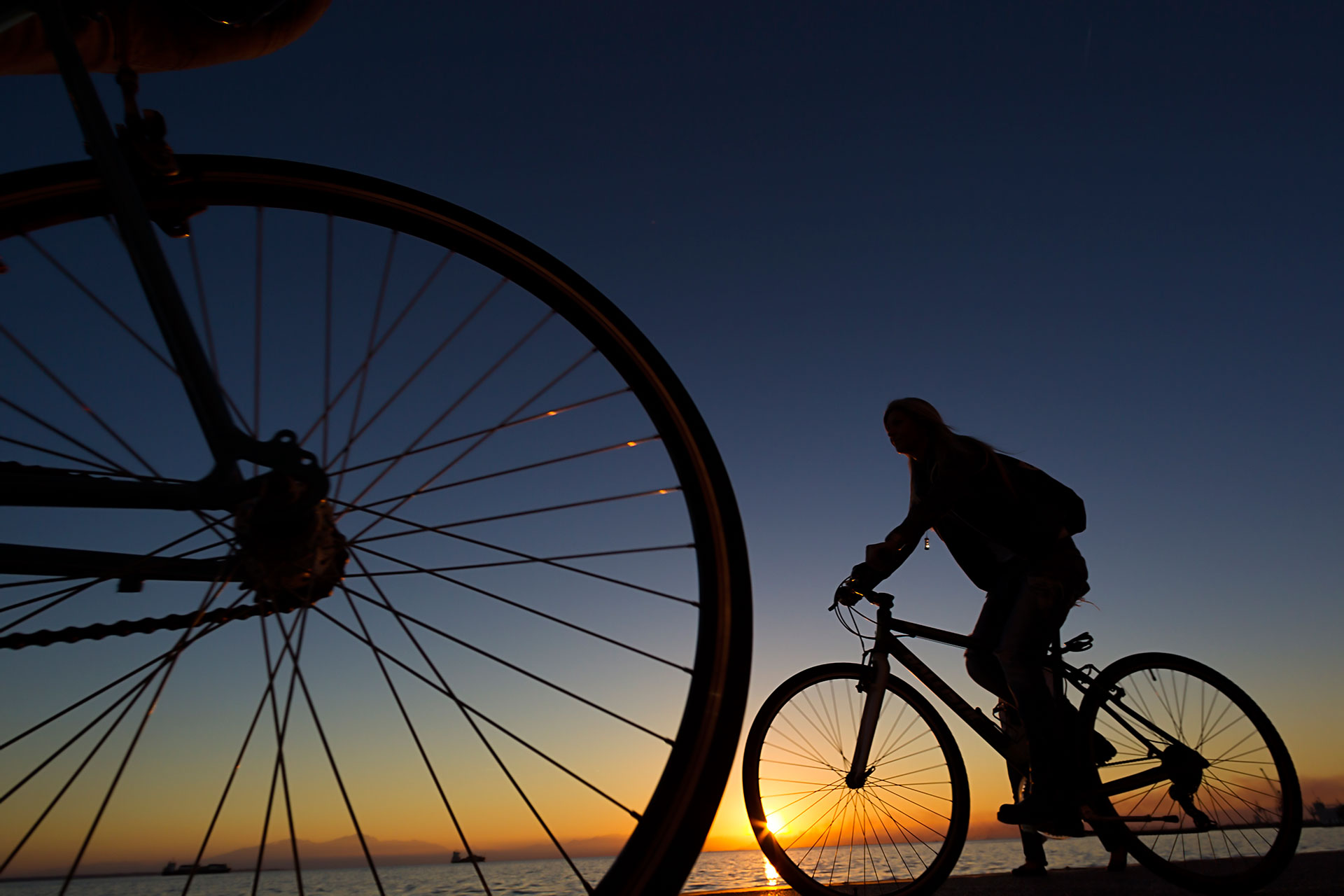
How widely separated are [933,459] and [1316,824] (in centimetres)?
189

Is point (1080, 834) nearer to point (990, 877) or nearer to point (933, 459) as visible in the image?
point (990, 877)

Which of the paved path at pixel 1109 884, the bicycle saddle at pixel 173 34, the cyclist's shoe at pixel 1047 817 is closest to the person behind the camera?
the bicycle saddle at pixel 173 34

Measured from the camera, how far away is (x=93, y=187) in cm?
141

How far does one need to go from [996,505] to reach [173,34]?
9.59 ft

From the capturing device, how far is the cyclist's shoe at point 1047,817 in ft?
7.20

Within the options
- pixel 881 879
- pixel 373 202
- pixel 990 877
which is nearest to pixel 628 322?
pixel 373 202

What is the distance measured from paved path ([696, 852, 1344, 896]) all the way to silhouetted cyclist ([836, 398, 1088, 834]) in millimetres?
191

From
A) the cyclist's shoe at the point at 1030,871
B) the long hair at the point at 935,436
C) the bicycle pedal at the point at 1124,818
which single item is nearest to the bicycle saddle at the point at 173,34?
the long hair at the point at 935,436

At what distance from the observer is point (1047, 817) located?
2207 millimetres

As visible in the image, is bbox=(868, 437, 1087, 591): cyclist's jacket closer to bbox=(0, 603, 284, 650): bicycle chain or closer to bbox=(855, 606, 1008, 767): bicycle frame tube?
bbox=(855, 606, 1008, 767): bicycle frame tube

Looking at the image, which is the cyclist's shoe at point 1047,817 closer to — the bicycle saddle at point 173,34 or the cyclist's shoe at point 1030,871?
the cyclist's shoe at point 1030,871

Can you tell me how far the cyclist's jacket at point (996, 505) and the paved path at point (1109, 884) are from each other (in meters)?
1.04

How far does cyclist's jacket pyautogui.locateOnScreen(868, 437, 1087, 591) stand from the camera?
7.83 ft

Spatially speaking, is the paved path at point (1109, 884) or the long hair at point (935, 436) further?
the long hair at point (935, 436)
